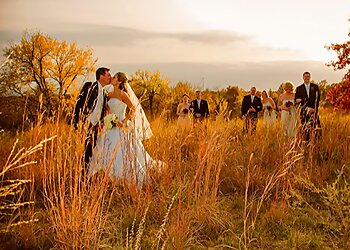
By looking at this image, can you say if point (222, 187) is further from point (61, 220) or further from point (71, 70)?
point (71, 70)

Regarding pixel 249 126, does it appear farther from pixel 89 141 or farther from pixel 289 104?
pixel 89 141

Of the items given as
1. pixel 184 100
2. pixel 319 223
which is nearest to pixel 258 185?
pixel 319 223

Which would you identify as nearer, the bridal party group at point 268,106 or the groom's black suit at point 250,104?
the bridal party group at point 268,106

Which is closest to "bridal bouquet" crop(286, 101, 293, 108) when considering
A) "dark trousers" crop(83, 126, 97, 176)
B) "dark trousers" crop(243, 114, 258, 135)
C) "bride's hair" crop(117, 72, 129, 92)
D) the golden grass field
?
"dark trousers" crop(243, 114, 258, 135)

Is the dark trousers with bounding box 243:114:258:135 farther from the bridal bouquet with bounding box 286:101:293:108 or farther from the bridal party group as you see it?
the bridal bouquet with bounding box 286:101:293:108

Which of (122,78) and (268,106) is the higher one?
(122,78)

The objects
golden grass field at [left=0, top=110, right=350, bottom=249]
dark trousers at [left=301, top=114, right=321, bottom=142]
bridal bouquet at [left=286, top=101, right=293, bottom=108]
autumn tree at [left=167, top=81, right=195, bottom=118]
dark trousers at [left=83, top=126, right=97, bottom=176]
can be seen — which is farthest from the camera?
autumn tree at [left=167, top=81, right=195, bottom=118]

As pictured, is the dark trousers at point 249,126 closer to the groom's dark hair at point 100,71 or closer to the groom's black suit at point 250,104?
the groom's black suit at point 250,104

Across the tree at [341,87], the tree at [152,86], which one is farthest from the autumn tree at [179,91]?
the tree at [341,87]

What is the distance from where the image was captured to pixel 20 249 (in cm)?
383

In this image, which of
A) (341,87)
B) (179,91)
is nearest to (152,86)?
(179,91)

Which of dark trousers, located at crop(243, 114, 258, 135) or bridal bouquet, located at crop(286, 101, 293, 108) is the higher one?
bridal bouquet, located at crop(286, 101, 293, 108)

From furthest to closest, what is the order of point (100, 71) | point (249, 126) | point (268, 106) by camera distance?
→ point (268, 106) → point (249, 126) → point (100, 71)

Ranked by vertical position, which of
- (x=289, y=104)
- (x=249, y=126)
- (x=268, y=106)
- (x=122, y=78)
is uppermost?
(x=122, y=78)
